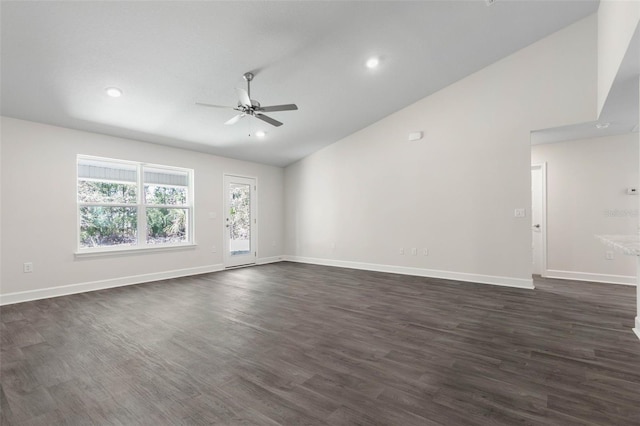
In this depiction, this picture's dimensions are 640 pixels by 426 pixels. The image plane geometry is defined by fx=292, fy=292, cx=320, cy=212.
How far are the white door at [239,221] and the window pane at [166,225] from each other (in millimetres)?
927

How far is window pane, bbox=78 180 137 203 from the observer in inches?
190

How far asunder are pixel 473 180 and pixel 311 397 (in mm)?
4474

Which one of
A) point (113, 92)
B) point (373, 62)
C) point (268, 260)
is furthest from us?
point (268, 260)

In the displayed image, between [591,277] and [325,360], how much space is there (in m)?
5.28

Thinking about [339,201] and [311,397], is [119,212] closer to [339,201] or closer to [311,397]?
[339,201]

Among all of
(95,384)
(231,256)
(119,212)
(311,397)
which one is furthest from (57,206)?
(311,397)

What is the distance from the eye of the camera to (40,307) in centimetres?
383

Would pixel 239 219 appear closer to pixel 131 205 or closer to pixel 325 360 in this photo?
pixel 131 205

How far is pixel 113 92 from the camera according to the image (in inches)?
150

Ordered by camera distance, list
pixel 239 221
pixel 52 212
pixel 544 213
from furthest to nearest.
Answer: pixel 239 221
pixel 544 213
pixel 52 212

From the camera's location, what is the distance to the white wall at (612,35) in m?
2.23

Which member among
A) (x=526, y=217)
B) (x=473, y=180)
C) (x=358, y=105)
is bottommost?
(x=526, y=217)

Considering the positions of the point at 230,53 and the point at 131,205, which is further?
the point at 131,205

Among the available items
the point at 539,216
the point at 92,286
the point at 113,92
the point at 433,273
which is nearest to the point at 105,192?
the point at 92,286
